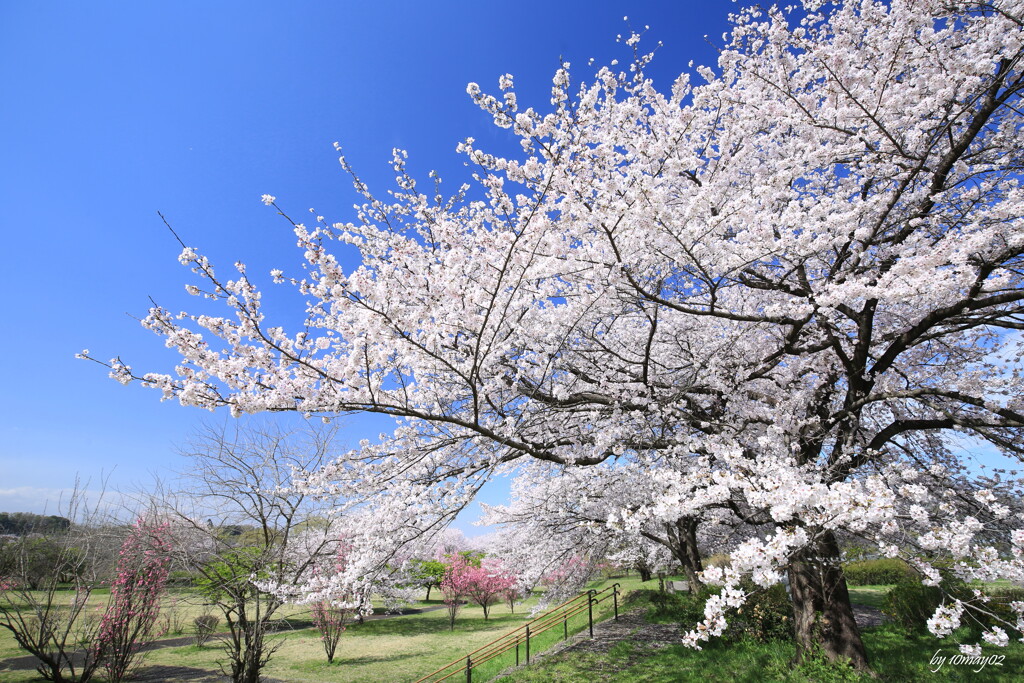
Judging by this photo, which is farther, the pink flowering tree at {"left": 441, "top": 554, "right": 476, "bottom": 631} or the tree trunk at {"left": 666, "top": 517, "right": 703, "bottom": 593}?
the pink flowering tree at {"left": 441, "top": 554, "right": 476, "bottom": 631}

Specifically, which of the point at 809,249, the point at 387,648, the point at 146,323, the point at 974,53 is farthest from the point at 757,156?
the point at 387,648

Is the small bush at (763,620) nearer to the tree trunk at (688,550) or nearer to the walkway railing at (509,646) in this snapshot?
the tree trunk at (688,550)

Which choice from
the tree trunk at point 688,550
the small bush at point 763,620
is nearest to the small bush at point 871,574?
the tree trunk at point 688,550

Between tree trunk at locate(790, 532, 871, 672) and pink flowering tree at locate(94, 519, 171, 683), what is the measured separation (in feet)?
38.3

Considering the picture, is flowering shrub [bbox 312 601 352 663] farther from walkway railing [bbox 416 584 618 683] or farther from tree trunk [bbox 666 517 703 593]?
tree trunk [bbox 666 517 703 593]

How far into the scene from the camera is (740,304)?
815 cm

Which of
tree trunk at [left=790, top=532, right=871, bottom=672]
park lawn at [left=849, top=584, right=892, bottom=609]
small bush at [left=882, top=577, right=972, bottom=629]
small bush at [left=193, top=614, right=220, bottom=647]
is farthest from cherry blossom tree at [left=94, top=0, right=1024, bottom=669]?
small bush at [left=193, top=614, right=220, bottom=647]

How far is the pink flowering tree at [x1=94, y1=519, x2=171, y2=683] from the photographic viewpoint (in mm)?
9758

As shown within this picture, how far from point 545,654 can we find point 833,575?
21.2 ft

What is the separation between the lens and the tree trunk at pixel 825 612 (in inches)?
268

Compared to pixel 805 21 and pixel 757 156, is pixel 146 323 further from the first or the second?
pixel 805 21

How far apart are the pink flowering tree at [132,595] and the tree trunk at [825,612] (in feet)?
38.3

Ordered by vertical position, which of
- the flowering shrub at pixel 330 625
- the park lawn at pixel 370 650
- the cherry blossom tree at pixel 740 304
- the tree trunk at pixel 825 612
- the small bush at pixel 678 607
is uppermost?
the cherry blossom tree at pixel 740 304

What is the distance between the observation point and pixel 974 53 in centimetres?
541
